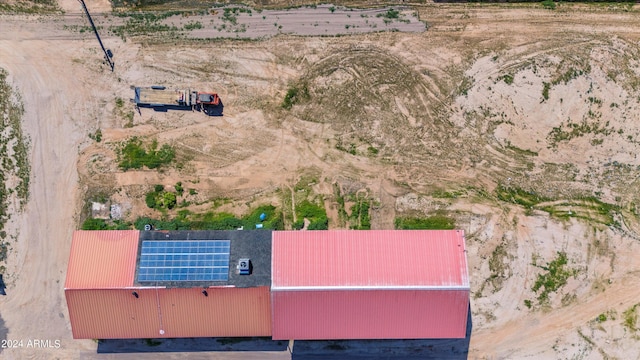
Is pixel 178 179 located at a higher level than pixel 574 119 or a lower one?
lower

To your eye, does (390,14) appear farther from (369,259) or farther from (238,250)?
(238,250)

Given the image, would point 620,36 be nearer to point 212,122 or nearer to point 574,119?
point 574,119

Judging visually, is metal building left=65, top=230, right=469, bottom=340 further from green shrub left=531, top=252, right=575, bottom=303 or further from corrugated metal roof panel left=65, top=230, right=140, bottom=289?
green shrub left=531, top=252, right=575, bottom=303

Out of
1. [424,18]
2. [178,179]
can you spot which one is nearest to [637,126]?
[424,18]

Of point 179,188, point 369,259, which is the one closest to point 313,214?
point 369,259

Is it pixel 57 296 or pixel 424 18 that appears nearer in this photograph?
pixel 57 296

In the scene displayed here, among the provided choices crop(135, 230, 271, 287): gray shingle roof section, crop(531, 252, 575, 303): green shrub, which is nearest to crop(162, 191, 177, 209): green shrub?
crop(135, 230, 271, 287): gray shingle roof section

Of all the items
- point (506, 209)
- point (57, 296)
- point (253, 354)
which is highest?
point (506, 209)
